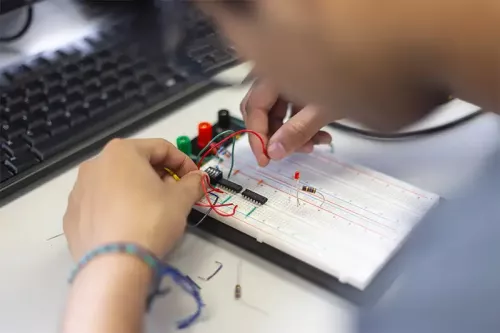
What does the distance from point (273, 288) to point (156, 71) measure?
1.23 ft

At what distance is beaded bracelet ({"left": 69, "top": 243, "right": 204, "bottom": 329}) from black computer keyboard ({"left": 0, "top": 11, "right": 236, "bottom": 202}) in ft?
0.58

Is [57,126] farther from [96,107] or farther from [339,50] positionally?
[339,50]

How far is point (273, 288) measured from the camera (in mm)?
547

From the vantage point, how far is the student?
11.6 inches

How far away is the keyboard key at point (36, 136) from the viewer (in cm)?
69

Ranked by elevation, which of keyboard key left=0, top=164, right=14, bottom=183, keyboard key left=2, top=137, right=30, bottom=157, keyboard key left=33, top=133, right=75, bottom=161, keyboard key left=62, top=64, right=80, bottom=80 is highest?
keyboard key left=62, top=64, right=80, bottom=80

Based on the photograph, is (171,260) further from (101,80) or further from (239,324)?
(101,80)

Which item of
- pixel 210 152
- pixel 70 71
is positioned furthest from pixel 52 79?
pixel 210 152

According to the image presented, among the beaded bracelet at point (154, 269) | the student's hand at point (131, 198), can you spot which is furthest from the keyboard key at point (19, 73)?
the beaded bracelet at point (154, 269)

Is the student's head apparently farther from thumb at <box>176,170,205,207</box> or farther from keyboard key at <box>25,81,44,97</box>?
keyboard key at <box>25,81,44,97</box>

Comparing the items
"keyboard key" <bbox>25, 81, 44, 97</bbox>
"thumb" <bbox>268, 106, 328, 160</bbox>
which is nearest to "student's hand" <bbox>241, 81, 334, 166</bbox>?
"thumb" <bbox>268, 106, 328, 160</bbox>

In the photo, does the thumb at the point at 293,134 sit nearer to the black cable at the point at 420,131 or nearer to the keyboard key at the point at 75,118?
the black cable at the point at 420,131

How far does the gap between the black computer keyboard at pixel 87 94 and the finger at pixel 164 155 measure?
105 millimetres

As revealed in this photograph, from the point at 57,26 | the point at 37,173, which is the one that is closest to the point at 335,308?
the point at 37,173
